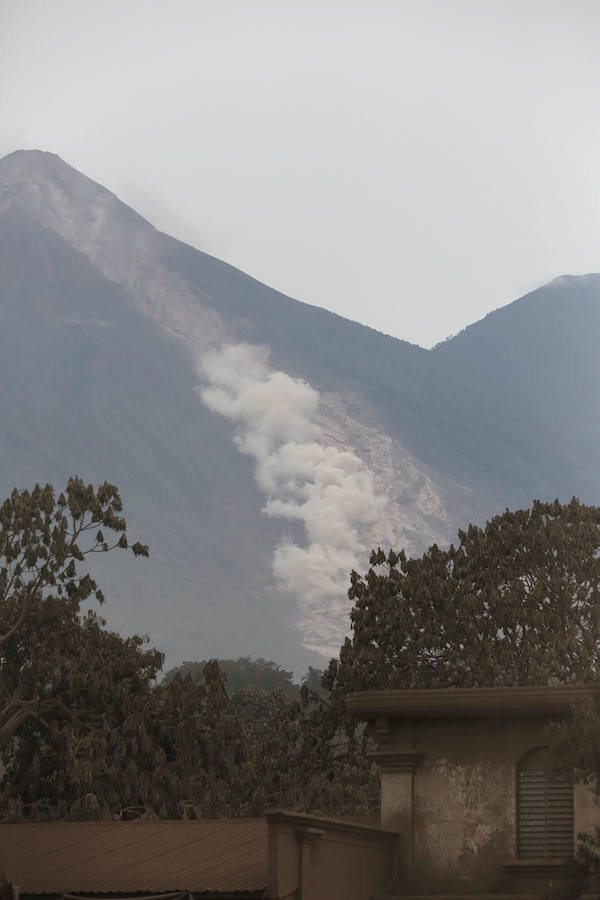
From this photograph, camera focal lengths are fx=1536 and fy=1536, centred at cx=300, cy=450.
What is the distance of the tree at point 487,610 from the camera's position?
1978 inches

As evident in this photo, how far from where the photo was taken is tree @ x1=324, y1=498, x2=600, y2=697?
50.2 meters

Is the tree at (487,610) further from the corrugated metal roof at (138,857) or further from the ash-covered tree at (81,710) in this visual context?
the corrugated metal roof at (138,857)

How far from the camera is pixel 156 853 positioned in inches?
902

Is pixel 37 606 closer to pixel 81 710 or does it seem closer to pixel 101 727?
pixel 81 710

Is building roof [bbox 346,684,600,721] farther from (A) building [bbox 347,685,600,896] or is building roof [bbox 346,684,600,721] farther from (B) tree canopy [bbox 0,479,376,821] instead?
(B) tree canopy [bbox 0,479,376,821]

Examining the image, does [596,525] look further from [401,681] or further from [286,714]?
[286,714]

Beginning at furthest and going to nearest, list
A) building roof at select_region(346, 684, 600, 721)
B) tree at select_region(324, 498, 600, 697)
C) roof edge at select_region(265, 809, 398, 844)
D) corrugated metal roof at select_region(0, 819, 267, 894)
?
tree at select_region(324, 498, 600, 697), corrugated metal roof at select_region(0, 819, 267, 894), building roof at select_region(346, 684, 600, 721), roof edge at select_region(265, 809, 398, 844)

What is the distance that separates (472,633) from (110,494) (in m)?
13.0

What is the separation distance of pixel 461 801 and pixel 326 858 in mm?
2546

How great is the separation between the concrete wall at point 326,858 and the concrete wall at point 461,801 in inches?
18.2

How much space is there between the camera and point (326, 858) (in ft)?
66.0

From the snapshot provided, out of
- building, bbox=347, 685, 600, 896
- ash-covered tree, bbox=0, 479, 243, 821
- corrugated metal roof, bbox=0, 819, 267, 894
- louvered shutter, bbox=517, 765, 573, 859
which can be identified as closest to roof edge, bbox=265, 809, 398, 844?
building, bbox=347, 685, 600, 896

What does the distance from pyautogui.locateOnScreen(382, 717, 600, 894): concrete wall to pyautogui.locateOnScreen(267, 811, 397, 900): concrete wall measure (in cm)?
46

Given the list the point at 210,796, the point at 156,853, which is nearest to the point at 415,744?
the point at 156,853
